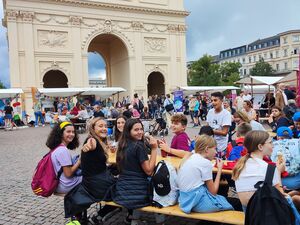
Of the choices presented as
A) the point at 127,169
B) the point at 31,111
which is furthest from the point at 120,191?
the point at 31,111

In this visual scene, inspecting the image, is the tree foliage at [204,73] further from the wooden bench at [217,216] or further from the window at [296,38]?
the wooden bench at [217,216]

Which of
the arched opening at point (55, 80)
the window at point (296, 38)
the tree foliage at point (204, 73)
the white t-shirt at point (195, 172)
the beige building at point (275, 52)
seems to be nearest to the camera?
the white t-shirt at point (195, 172)

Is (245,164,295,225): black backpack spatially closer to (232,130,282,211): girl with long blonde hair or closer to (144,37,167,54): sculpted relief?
(232,130,282,211): girl with long blonde hair

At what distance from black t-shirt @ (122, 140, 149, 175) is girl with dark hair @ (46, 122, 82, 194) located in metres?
0.80

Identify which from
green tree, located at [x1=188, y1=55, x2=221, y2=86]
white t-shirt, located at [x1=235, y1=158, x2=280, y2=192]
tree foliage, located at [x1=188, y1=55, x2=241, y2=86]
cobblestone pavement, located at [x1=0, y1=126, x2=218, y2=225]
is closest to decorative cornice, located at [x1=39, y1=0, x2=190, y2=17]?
cobblestone pavement, located at [x1=0, y1=126, x2=218, y2=225]

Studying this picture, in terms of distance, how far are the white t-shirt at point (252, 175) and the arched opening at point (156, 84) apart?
33.4 meters

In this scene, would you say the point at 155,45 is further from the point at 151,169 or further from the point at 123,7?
the point at 151,169

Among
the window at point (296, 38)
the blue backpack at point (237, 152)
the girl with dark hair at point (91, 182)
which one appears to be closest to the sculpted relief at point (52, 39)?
the girl with dark hair at point (91, 182)

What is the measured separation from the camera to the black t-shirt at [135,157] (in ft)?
12.3

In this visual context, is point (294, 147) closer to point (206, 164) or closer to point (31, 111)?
point (206, 164)

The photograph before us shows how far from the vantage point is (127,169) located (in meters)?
3.85

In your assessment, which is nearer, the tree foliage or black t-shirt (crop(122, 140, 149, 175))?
black t-shirt (crop(122, 140, 149, 175))

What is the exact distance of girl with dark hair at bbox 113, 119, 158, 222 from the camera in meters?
3.76

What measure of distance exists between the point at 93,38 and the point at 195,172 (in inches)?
1158
